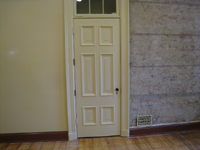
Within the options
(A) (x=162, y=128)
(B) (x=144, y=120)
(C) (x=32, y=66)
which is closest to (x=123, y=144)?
(B) (x=144, y=120)

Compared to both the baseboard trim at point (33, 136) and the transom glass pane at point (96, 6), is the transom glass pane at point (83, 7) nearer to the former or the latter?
the transom glass pane at point (96, 6)

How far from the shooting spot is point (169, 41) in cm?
260

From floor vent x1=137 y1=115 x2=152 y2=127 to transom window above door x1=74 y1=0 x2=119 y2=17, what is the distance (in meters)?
1.92

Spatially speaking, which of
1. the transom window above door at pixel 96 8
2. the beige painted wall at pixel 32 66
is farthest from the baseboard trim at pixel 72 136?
the transom window above door at pixel 96 8

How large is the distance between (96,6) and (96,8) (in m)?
0.03

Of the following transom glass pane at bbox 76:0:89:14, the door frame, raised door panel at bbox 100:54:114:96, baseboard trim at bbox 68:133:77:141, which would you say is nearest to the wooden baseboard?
the door frame

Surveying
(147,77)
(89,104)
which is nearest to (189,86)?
(147,77)

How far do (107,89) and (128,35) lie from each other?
3.37 ft

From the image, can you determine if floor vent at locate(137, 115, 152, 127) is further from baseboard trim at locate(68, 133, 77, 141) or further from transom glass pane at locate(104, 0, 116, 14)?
transom glass pane at locate(104, 0, 116, 14)

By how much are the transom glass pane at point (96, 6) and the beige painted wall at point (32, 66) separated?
0.34 m

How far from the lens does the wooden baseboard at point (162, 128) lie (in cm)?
261

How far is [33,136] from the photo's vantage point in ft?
8.08

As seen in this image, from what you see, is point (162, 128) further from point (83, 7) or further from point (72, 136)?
point (83, 7)

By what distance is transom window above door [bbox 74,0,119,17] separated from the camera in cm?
243
